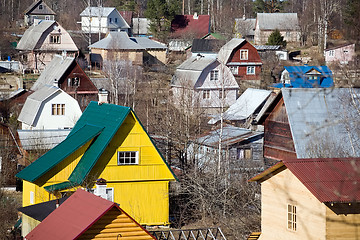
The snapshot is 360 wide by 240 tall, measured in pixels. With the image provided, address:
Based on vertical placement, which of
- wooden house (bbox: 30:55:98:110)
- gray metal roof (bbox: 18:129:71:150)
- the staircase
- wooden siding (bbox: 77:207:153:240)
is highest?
wooden house (bbox: 30:55:98:110)

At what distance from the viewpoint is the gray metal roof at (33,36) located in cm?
4528

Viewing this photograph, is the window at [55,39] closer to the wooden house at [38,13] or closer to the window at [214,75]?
the window at [214,75]

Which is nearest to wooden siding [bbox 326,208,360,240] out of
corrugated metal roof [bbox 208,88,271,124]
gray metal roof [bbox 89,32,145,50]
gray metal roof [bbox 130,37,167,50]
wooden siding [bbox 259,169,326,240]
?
wooden siding [bbox 259,169,326,240]

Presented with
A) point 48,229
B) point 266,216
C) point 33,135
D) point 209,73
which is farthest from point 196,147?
point 209,73

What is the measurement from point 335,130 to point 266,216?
6038 millimetres

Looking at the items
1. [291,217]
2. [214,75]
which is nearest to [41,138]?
[291,217]

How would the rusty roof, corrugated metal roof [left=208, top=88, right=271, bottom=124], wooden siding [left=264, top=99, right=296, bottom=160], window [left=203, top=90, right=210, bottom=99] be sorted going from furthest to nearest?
window [left=203, top=90, right=210, bottom=99] < corrugated metal roof [left=208, top=88, right=271, bottom=124] < wooden siding [left=264, top=99, right=296, bottom=160] < the rusty roof

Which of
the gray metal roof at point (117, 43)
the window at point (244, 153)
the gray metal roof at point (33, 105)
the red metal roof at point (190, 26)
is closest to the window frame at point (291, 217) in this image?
the window at point (244, 153)

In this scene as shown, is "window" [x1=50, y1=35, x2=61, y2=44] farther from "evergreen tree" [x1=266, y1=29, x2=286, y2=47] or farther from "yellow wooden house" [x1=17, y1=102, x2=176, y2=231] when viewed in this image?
"yellow wooden house" [x1=17, y1=102, x2=176, y2=231]

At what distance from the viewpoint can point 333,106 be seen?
2020 centimetres

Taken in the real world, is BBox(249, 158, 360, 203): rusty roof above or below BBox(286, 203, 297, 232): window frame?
above

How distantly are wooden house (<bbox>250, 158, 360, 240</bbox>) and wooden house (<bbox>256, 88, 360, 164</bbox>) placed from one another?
297 centimetres

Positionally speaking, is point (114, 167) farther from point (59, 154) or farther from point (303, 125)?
point (303, 125)

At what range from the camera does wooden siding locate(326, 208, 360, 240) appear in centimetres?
1223
